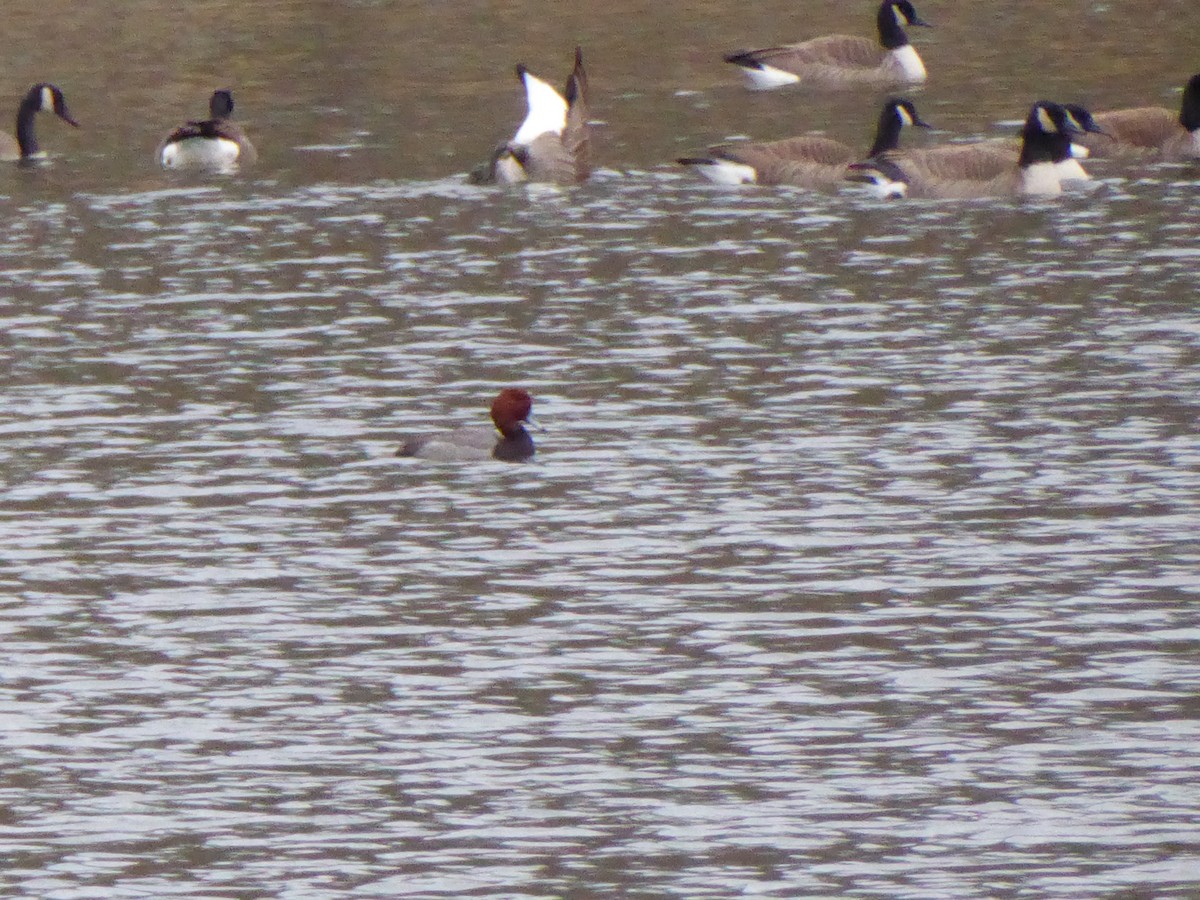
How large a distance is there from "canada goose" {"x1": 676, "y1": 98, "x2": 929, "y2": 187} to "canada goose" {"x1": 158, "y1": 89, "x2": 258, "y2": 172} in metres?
6.54

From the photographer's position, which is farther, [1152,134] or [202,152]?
[202,152]

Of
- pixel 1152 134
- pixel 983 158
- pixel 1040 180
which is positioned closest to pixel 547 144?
pixel 983 158

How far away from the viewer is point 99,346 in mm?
25359

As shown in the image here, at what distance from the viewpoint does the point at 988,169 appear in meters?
32.9

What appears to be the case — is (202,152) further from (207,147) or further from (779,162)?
(779,162)

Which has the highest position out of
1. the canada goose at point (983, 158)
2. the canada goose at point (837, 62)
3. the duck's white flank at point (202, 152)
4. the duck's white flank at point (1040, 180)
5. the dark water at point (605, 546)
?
the canada goose at point (837, 62)

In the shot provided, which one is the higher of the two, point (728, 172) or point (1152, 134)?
point (1152, 134)

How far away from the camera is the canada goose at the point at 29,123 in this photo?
128ft

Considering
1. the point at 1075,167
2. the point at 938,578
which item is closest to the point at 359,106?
the point at 1075,167

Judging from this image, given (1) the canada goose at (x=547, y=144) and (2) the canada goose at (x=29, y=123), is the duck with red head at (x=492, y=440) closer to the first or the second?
(1) the canada goose at (x=547, y=144)

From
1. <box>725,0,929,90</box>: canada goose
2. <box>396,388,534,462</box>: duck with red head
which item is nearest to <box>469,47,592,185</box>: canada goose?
<box>725,0,929,90</box>: canada goose

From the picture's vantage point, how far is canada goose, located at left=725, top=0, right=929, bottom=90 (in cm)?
4322

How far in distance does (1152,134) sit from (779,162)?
5.46m

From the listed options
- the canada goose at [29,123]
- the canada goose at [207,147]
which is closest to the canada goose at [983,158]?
the canada goose at [207,147]
